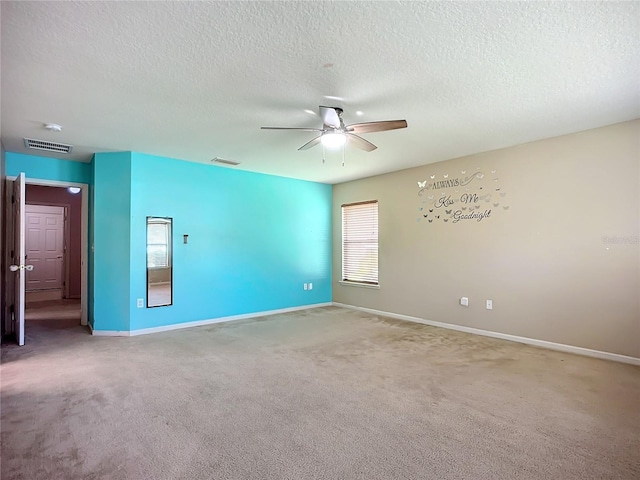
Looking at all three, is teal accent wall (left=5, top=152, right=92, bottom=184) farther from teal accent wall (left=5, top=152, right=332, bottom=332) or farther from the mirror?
the mirror

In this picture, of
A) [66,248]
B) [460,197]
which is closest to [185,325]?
[460,197]

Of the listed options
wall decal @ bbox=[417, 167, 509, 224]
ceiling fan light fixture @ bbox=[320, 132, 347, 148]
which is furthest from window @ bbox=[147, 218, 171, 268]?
wall decal @ bbox=[417, 167, 509, 224]

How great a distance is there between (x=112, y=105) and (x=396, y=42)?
8.47 ft

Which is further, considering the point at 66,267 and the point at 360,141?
the point at 66,267

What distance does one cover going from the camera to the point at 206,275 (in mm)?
5508

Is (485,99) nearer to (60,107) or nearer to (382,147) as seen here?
(382,147)

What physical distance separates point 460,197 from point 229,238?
3.66 m

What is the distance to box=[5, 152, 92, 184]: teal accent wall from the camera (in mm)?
4762

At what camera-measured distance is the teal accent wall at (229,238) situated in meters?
4.98

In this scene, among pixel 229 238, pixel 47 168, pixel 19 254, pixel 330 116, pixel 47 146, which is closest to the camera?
pixel 330 116

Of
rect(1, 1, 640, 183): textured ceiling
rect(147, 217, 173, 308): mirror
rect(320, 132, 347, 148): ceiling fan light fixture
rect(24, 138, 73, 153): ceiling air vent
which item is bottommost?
rect(147, 217, 173, 308): mirror

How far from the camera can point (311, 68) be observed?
8.32 feet

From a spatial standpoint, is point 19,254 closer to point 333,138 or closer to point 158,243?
point 158,243

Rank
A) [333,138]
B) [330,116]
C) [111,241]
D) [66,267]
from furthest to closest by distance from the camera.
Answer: [66,267]
[111,241]
[333,138]
[330,116]
